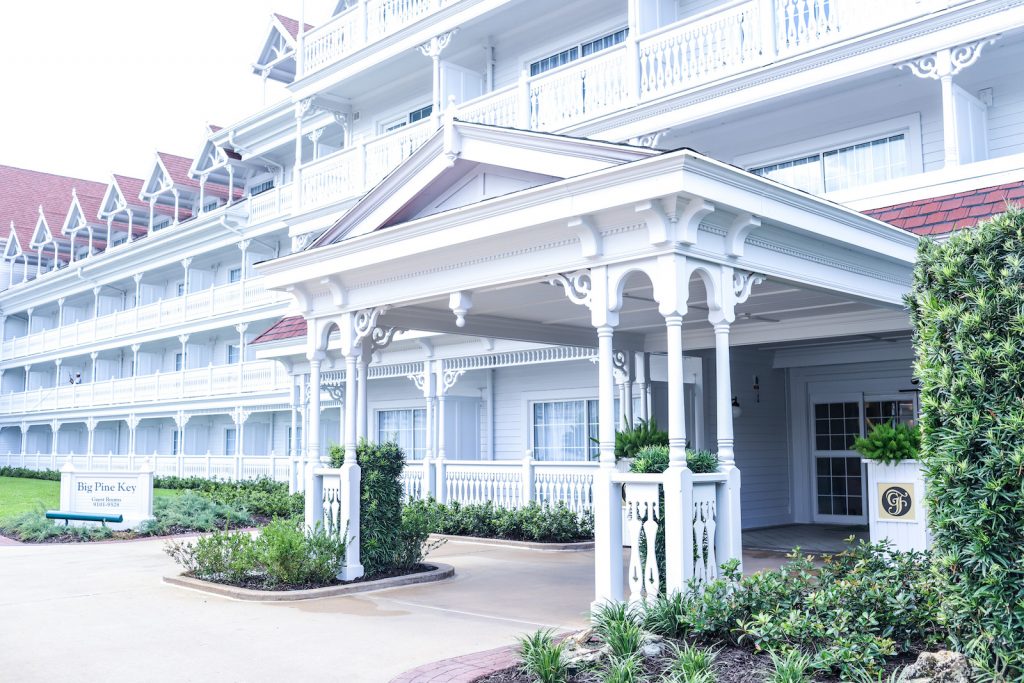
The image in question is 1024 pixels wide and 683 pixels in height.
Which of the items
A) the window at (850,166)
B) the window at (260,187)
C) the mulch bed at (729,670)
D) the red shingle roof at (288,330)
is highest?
the window at (260,187)

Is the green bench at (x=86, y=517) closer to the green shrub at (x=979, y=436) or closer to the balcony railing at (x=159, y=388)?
the balcony railing at (x=159, y=388)

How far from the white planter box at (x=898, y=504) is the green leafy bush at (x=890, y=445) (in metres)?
0.06

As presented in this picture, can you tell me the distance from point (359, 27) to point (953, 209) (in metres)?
14.4

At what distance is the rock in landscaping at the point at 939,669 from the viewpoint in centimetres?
507

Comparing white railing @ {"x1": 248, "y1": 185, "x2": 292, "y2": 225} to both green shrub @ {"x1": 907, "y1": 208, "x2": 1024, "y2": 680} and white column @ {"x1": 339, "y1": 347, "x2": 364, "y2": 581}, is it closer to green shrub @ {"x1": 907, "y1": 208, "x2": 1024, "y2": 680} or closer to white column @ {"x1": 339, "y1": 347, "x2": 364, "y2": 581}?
white column @ {"x1": 339, "y1": 347, "x2": 364, "y2": 581}

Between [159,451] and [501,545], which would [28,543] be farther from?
[159,451]

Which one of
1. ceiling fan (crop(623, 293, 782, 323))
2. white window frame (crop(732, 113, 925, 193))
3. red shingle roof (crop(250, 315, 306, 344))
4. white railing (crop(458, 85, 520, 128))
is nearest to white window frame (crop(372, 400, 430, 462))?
red shingle roof (crop(250, 315, 306, 344))

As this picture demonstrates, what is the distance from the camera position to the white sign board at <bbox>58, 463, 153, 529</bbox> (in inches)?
681

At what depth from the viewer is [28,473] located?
37.3 m

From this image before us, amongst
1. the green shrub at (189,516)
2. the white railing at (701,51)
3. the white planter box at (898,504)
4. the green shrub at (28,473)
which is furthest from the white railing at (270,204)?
the white planter box at (898,504)

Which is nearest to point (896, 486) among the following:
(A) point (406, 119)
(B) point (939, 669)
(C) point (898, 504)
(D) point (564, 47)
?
(C) point (898, 504)

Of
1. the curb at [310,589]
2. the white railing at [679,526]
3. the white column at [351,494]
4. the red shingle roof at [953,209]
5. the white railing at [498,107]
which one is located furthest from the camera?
the white railing at [498,107]

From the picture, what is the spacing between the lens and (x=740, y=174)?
7.48 meters

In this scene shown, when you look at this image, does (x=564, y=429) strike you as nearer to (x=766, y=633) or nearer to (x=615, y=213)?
(x=615, y=213)
